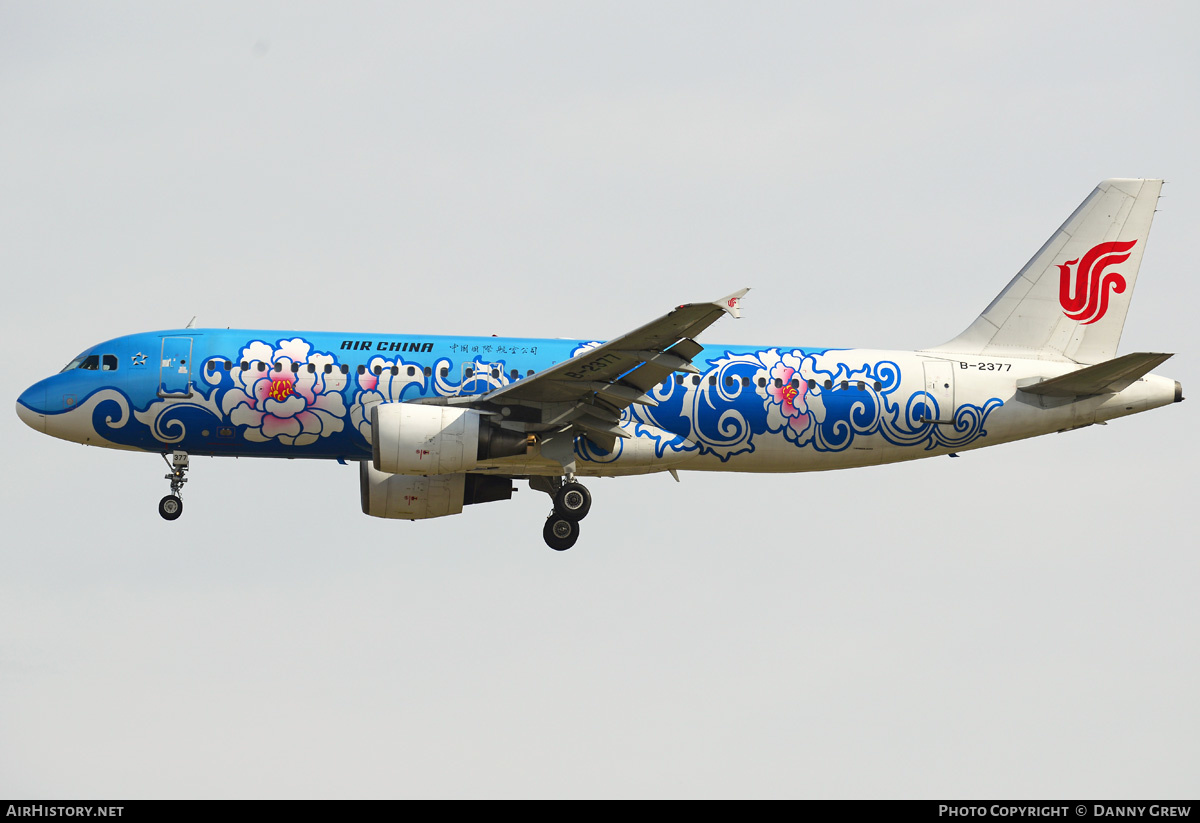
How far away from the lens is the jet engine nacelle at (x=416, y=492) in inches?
1444

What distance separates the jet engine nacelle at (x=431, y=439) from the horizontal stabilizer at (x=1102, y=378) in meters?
12.6

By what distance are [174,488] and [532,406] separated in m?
8.73

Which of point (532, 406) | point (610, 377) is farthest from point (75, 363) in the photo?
point (610, 377)

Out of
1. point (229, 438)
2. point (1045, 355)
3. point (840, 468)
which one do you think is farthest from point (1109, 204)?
point (229, 438)

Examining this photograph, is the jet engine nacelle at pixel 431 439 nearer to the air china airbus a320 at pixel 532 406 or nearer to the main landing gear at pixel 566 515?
the air china airbus a320 at pixel 532 406

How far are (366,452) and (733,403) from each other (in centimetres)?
832

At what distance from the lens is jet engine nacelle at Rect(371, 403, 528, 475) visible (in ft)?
109

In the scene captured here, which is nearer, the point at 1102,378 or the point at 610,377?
the point at 610,377

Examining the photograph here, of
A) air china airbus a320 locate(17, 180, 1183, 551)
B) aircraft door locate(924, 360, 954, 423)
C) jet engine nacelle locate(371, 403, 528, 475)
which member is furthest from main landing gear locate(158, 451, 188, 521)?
aircraft door locate(924, 360, 954, 423)

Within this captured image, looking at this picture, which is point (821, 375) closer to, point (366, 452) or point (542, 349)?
point (542, 349)

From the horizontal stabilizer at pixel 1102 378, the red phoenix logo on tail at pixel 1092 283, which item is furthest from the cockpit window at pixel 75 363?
the red phoenix logo on tail at pixel 1092 283

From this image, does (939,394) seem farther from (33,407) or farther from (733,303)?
(33,407)

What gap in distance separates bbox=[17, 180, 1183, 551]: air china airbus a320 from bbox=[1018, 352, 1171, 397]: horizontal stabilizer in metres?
0.05

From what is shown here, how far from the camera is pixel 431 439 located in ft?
109
